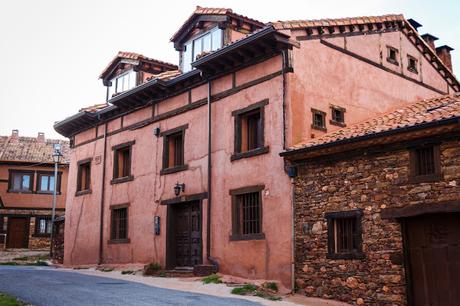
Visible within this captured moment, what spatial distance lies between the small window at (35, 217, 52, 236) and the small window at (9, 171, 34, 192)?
208cm

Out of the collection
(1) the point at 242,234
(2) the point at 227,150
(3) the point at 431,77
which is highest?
(3) the point at 431,77

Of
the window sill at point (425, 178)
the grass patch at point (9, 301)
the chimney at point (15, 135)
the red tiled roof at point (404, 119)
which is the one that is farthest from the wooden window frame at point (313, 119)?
the chimney at point (15, 135)

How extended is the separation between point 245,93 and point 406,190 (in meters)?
6.49

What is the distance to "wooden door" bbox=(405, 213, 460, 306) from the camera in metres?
10.9

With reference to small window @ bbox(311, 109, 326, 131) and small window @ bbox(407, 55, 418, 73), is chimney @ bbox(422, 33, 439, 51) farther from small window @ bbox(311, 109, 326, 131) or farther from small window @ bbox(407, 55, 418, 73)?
small window @ bbox(311, 109, 326, 131)

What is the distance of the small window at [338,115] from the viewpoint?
16766 millimetres

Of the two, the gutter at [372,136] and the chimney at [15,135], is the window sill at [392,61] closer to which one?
the gutter at [372,136]

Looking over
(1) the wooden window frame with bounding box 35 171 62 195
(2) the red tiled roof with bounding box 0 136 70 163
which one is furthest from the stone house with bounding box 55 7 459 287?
(2) the red tiled roof with bounding box 0 136 70 163

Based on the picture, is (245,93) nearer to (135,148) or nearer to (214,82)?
(214,82)

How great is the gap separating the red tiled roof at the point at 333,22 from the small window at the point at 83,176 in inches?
491

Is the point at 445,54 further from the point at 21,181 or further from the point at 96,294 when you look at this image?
the point at 21,181

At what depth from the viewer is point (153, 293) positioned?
1284cm

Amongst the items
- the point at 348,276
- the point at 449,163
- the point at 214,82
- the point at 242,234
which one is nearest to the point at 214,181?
the point at 242,234

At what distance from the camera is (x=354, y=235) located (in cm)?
1284
